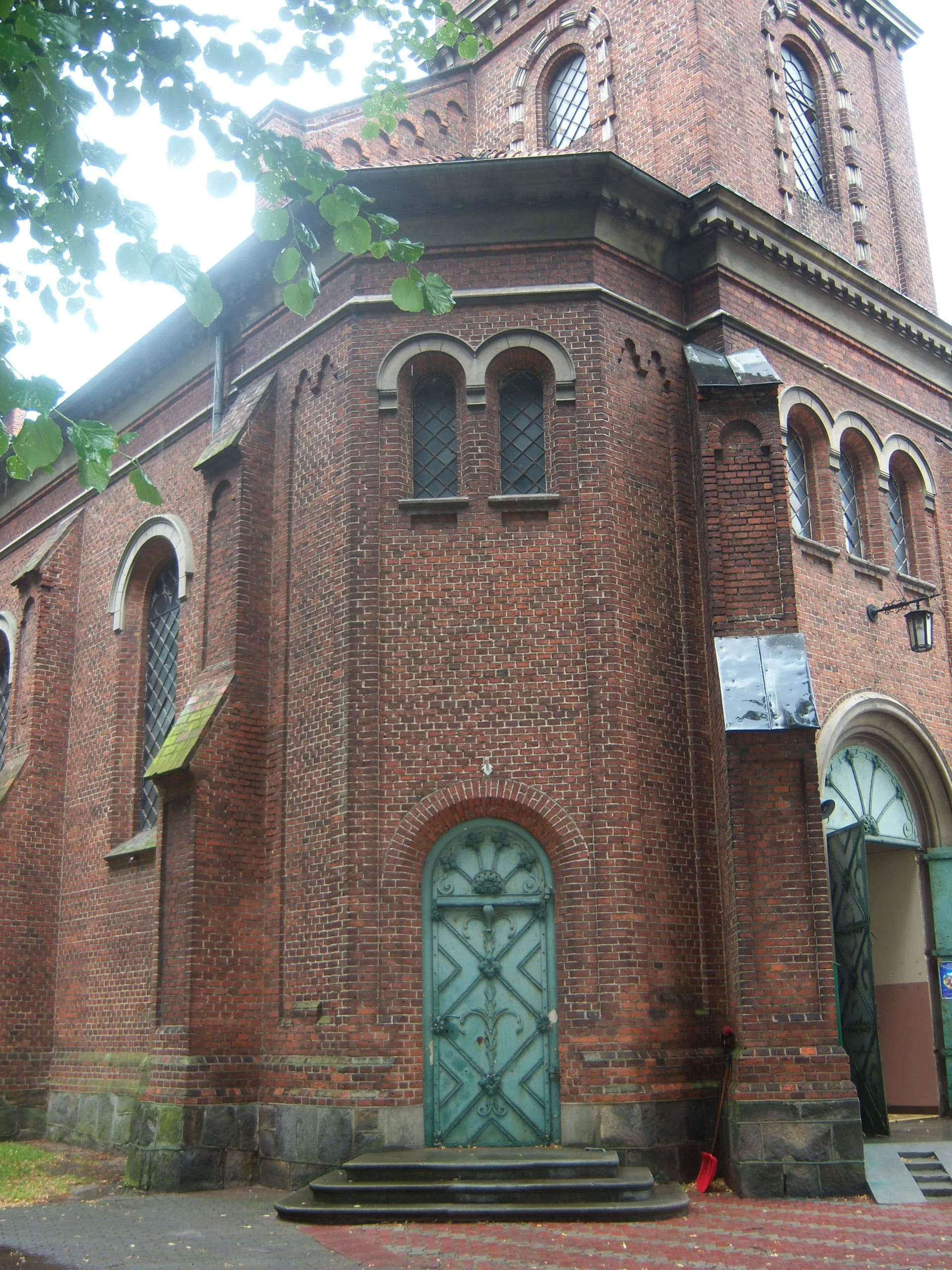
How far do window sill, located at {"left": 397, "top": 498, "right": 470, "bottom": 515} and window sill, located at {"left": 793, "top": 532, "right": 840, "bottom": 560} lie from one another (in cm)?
394

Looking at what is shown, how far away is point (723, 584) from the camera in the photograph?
12875mm

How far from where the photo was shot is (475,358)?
528 inches

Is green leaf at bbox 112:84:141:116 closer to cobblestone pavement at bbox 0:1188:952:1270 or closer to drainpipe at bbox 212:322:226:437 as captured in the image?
cobblestone pavement at bbox 0:1188:952:1270

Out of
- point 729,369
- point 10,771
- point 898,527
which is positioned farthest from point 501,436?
point 10,771

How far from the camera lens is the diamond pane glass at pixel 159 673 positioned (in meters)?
16.6

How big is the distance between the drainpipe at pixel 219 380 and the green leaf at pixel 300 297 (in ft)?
28.8

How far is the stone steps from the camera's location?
1005 centimetres

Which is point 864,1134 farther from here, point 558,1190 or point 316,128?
point 316,128

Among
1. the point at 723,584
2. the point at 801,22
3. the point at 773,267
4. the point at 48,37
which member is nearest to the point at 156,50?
the point at 48,37

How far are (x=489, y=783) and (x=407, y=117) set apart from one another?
973 centimetres

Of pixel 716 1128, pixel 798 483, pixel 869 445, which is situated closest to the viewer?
pixel 716 1128

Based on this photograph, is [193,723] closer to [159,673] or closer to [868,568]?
[159,673]

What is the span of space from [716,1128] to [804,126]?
43.3ft

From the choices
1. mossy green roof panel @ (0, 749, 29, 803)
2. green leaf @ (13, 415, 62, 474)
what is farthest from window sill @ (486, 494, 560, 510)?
mossy green roof panel @ (0, 749, 29, 803)
